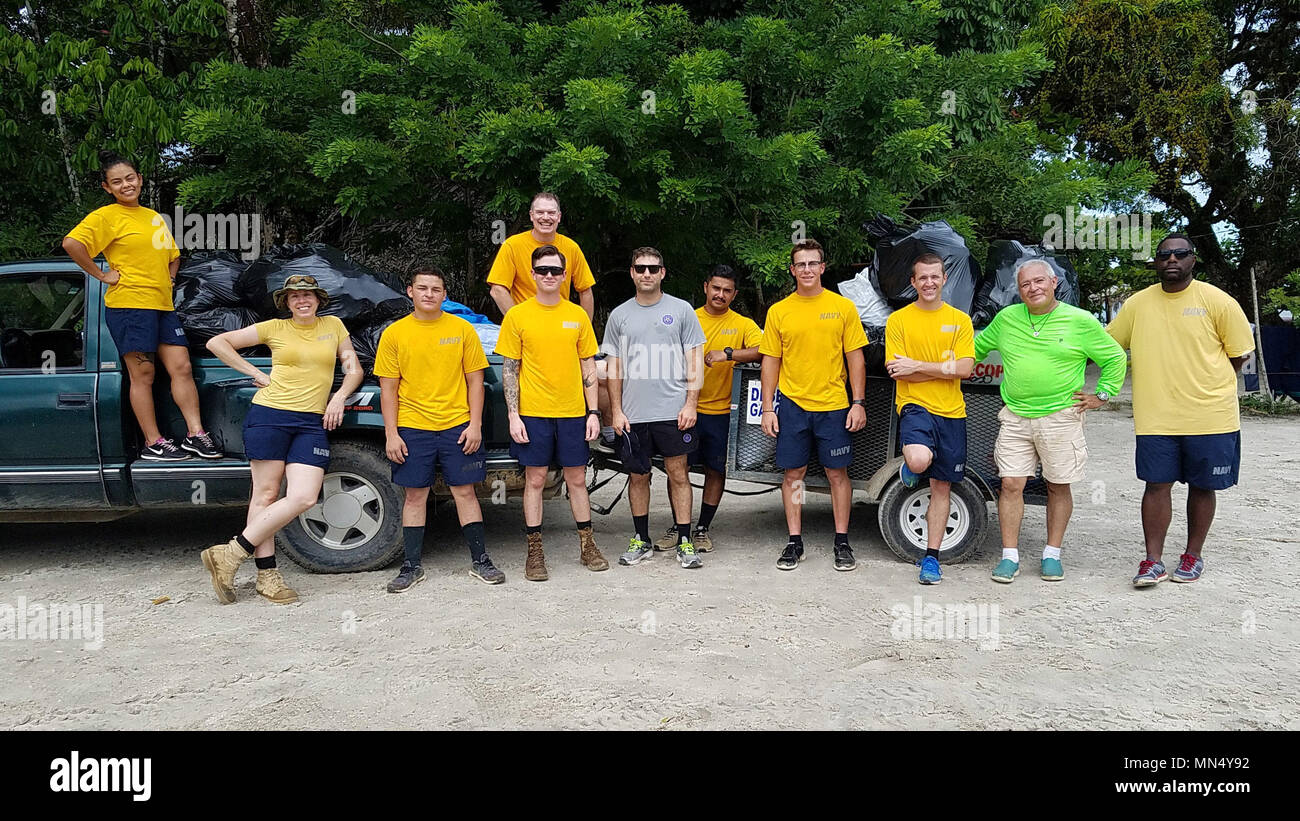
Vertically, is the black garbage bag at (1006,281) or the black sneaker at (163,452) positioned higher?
the black garbage bag at (1006,281)

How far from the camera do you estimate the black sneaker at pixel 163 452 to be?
5.13 meters

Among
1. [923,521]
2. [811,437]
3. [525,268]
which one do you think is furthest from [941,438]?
[525,268]

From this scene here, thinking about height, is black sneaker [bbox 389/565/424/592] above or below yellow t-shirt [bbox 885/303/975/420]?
below

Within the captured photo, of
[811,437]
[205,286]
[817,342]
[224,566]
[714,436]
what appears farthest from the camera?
[714,436]

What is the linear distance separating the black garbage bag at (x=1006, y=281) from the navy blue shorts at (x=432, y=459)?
10.8ft

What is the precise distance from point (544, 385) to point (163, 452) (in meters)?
2.21

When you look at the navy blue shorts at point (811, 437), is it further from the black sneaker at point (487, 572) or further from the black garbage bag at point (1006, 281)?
the black sneaker at point (487, 572)

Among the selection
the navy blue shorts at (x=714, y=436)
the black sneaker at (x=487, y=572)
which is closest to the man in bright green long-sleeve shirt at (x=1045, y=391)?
the navy blue shorts at (x=714, y=436)

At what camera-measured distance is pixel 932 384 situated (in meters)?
5.11

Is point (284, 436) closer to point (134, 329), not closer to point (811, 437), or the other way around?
point (134, 329)

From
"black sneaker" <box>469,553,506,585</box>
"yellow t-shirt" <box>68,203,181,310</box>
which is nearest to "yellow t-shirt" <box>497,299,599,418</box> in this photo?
"black sneaker" <box>469,553,506,585</box>

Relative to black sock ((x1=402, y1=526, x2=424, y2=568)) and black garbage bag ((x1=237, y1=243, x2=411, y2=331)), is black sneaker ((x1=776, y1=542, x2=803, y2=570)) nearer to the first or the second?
black sock ((x1=402, y1=526, x2=424, y2=568))

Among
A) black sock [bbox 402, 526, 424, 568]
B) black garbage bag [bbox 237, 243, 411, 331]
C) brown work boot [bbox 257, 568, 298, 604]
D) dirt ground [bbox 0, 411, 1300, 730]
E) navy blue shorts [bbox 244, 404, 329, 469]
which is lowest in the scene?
dirt ground [bbox 0, 411, 1300, 730]

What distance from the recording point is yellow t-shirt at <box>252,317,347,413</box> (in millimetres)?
4828
